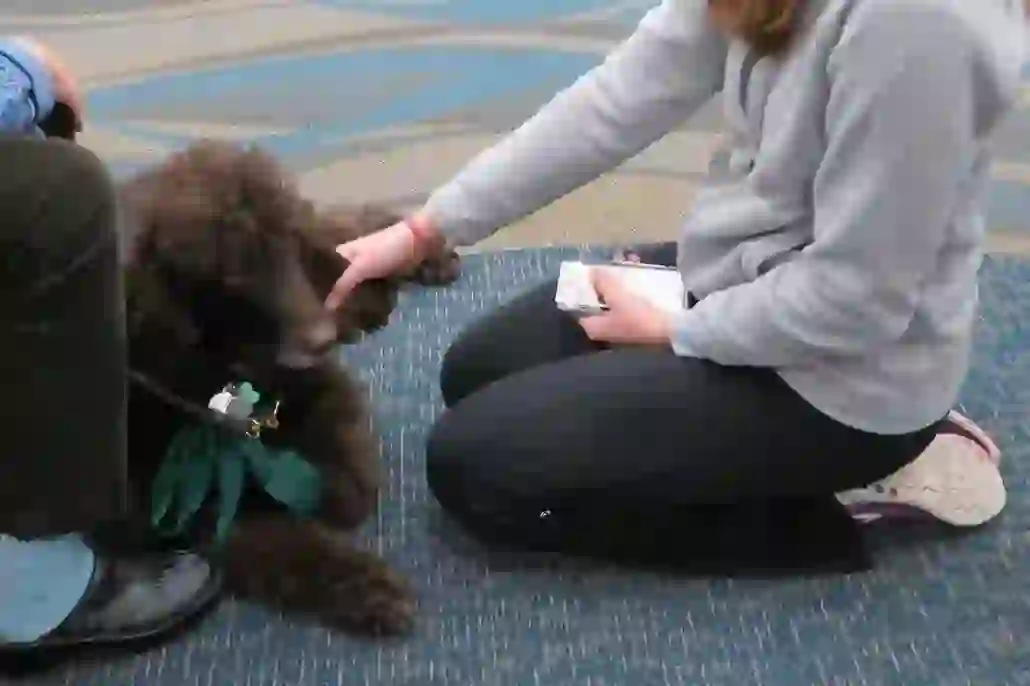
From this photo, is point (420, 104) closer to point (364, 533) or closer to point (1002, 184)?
point (1002, 184)

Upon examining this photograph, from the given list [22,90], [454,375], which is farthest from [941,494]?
[22,90]

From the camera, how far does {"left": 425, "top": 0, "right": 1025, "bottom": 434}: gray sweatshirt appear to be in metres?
0.99

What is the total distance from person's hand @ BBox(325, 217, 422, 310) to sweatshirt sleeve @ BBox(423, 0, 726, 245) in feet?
0.13

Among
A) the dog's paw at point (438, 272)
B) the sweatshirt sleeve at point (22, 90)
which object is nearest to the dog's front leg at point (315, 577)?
the sweatshirt sleeve at point (22, 90)

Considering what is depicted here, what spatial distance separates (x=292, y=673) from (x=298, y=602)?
82 millimetres

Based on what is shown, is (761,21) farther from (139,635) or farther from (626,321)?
(139,635)

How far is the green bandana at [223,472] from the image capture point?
124 cm

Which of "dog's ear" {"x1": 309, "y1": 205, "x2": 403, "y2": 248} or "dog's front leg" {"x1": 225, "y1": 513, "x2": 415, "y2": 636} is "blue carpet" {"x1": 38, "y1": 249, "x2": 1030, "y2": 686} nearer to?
"dog's front leg" {"x1": 225, "y1": 513, "x2": 415, "y2": 636}

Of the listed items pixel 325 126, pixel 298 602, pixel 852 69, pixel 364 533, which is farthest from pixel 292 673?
pixel 325 126

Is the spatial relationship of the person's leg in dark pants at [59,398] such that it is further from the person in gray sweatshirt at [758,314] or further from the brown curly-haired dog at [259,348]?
the person in gray sweatshirt at [758,314]

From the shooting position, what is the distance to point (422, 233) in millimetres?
1382

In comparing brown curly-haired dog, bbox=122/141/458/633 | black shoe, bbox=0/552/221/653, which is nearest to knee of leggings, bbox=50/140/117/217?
brown curly-haired dog, bbox=122/141/458/633

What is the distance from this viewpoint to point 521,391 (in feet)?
4.29

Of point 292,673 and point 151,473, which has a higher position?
point 151,473
